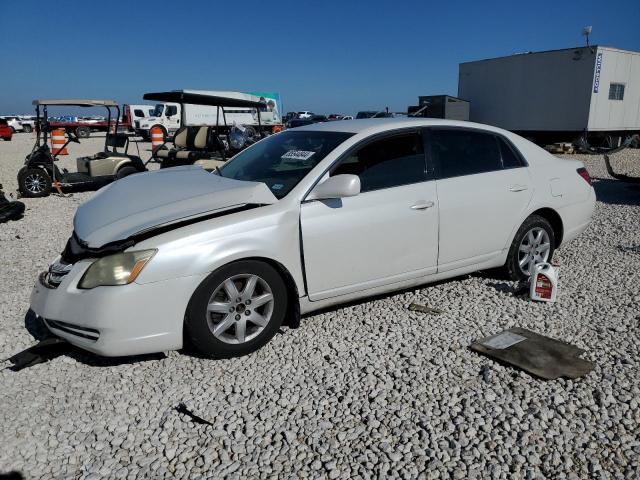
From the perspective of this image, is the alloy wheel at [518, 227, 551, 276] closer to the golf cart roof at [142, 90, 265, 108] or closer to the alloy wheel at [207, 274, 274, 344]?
the alloy wheel at [207, 274, 274, 344]

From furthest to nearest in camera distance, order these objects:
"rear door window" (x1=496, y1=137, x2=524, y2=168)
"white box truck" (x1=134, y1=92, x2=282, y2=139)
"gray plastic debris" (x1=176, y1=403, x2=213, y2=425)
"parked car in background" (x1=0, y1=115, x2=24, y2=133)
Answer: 1. "parked car in background" (x1=0, y1=115, x2=24, y2=133)
2. "white box truck" (x1=134, y1=92, x2=282, y2=139)
3. "rear door window" (x1=496, y1=137, x2=524, y2=168)
4. "gray plastic debris" (x1=176, y1=403, x2=213, y2=425)

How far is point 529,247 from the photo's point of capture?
15.5ft

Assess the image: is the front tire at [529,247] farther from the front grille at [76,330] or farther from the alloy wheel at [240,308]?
the front grille at [76,330]

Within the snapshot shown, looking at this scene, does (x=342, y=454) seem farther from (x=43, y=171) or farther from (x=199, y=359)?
(x=43, y=171)

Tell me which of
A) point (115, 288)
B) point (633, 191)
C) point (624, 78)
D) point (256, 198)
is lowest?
point (633, 191)

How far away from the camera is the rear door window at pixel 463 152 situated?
4.12 m

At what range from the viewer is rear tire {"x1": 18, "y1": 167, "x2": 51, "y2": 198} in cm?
1026

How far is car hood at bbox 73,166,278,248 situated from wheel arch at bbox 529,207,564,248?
2705mm

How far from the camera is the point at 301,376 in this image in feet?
10.5

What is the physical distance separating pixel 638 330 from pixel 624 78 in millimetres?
17396

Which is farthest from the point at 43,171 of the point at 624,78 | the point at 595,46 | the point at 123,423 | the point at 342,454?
the point at 624,78

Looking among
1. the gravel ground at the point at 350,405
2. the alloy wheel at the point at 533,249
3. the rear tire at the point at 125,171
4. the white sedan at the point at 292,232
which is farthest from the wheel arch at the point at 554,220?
the rear tire at the point at 125,171

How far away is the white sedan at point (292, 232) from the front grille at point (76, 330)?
1cm

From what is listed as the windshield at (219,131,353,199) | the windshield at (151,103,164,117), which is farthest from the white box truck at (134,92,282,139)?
the windshield at (219,131,353,199)
